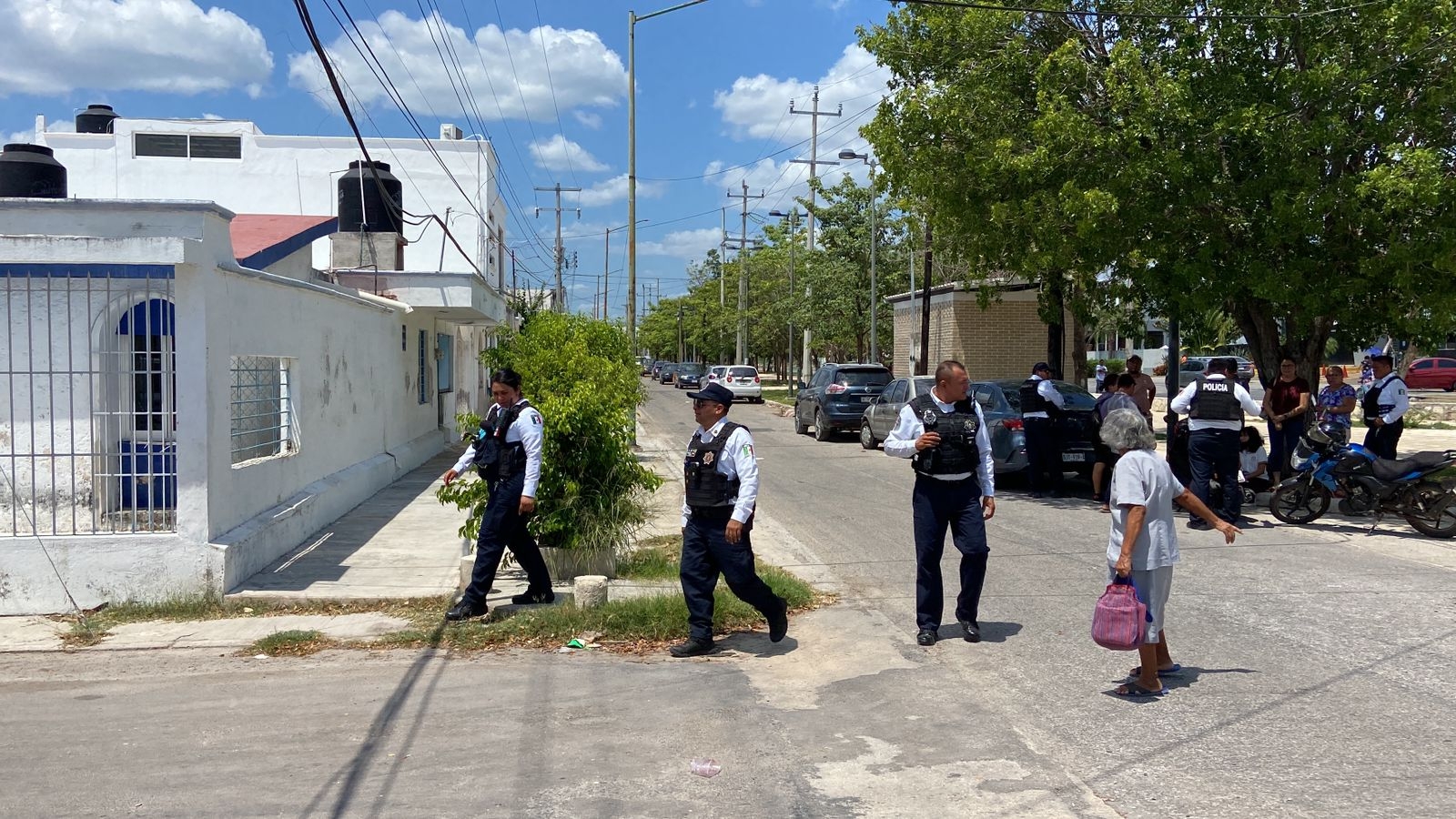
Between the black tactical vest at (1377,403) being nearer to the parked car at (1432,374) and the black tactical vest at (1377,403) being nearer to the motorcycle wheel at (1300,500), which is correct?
the motorcycle wheel at (1300,500)

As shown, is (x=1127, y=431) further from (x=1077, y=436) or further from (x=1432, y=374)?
(x=1432, y=374)

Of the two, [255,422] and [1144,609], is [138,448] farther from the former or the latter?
[1144,609]

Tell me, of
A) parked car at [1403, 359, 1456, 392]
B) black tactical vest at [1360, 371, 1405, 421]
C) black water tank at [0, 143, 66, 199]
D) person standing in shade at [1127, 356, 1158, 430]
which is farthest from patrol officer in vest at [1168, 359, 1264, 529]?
parked car at [1403, 359, 1456, 392]

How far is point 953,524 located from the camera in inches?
276

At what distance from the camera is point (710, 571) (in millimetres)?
6797

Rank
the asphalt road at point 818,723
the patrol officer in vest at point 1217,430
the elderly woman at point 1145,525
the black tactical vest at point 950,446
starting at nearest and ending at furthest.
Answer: the asphalt road at point 818,723 < the elderly woman at point 1145,525 < the black tactical vest at point 950,446 < the patrol officer in vest at point 1217,430

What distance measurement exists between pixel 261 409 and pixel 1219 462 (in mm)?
9457

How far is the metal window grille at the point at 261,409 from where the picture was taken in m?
9.44

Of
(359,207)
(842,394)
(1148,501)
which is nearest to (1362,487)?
(1148,501)

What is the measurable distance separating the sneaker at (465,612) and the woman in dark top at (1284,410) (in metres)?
9.53

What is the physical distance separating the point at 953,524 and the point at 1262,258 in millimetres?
8046

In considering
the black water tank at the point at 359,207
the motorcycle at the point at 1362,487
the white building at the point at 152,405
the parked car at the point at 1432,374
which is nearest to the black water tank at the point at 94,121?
the black water tank at the point at 359,207

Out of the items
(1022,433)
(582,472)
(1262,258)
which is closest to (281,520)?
(582,472)

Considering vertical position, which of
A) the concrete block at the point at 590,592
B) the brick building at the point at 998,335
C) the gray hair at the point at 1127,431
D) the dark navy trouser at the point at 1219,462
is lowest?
the concrete block at the point at 590,592
